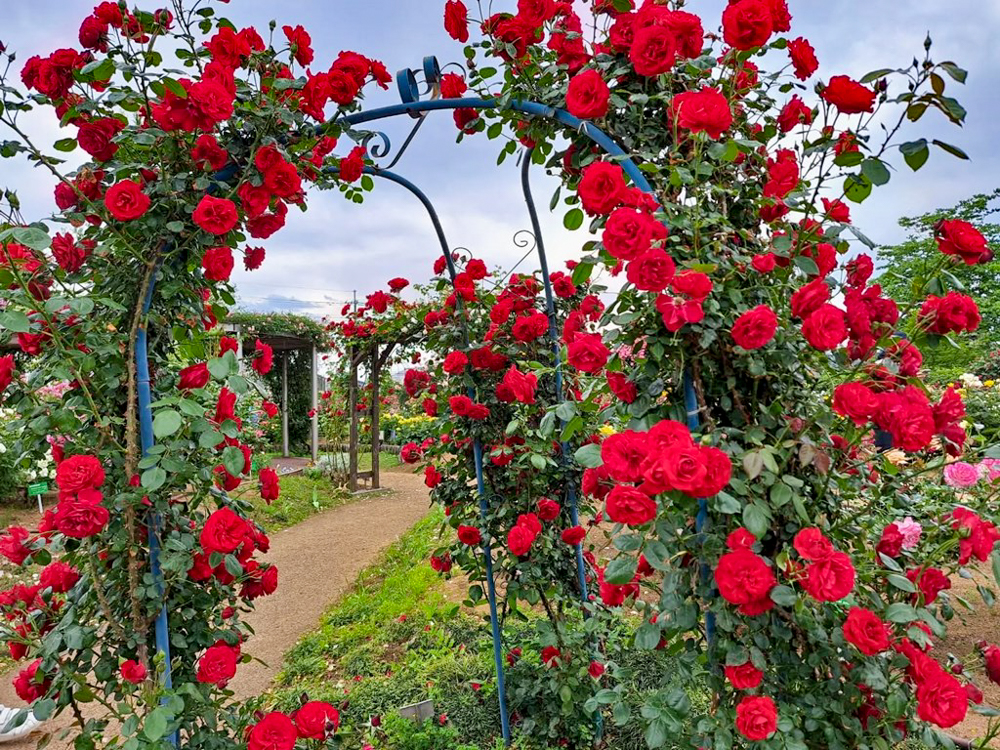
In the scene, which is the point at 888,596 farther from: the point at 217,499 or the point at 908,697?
the point at 217,499

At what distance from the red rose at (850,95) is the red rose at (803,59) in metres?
0.17

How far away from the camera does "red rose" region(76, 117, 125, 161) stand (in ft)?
4.32

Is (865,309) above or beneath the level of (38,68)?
beneath

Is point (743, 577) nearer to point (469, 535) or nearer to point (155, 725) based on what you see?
point (155, 725)

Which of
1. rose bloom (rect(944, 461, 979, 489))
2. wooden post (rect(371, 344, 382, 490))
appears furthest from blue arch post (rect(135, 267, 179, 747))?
wooden post (rect(371, 344, 382, 490))

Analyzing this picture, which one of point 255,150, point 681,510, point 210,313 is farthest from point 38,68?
point 681,510

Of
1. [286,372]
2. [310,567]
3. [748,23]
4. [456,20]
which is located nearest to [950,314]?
[748,23]

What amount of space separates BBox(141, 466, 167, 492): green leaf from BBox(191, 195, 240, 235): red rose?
0.51 meters

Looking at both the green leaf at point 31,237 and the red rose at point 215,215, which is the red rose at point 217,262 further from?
the green leaf at point 31,237

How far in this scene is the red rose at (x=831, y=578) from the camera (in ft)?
2.94

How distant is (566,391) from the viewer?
7.50 feet

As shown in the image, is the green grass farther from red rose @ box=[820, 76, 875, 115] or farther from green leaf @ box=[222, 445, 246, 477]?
red rose @ box=[820, 76, 875, 115]

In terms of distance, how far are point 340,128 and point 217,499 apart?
968 millimetres

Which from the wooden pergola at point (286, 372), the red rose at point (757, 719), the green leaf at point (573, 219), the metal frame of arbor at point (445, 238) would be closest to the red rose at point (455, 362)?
the metal frame of arbor at point (445, 238)
